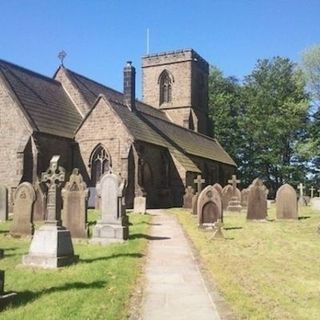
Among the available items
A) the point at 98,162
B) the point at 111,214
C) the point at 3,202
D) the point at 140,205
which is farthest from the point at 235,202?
the point at 111,214

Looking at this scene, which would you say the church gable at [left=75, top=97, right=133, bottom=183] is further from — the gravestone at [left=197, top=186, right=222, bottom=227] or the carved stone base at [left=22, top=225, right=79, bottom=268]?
the carved stone base at [left=22, top=225, right=79, bottom=268]

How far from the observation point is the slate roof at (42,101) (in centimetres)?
2790

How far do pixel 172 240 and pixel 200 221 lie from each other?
128 inches

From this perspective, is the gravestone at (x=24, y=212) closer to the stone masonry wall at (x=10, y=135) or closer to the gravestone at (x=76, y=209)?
the gravestone at (x=76, y=209)

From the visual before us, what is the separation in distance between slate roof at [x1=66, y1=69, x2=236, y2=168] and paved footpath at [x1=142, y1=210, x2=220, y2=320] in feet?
60.0

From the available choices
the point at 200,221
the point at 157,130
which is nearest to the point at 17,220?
the point at 200,221

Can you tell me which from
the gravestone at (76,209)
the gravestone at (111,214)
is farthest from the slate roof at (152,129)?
the gravestone at (76,209)

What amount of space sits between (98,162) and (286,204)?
13.2 meters

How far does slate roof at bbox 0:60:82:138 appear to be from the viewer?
2790cm

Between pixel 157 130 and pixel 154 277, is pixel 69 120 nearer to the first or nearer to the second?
pixel 157 130

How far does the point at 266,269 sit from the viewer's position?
9.05 m

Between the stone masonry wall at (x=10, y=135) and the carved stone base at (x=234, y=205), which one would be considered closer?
the carved stone base at (x=234, y=205)

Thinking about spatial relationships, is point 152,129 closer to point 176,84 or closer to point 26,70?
point 26,70

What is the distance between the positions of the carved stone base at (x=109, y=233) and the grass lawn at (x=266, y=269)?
1.94m
